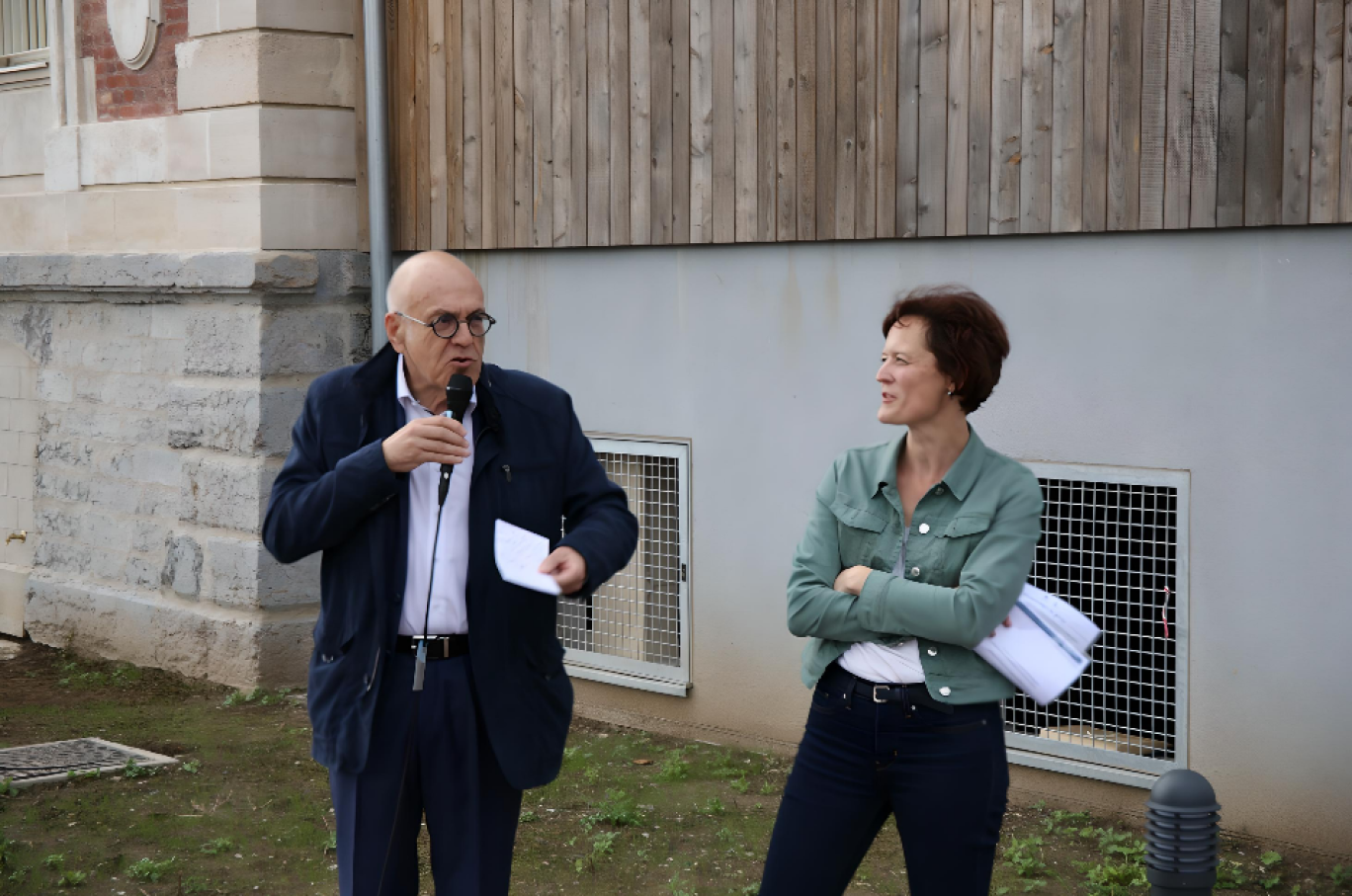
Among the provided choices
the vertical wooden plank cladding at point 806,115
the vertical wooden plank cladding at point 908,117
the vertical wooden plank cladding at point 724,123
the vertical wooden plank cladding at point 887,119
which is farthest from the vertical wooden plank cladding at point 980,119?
the vertical wooden plank cladding at point 724,123

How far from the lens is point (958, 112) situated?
6.37 m

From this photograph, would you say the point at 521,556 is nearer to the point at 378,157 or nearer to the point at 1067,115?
the point at 1067,115

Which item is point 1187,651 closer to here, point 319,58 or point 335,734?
point 335,734

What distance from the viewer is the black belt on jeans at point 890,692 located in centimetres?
342

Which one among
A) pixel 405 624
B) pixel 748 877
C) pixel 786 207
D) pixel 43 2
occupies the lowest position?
pixel 748 877

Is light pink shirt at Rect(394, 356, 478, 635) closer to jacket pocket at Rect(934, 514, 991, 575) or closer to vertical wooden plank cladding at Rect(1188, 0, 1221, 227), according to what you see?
jacket pocket at Rect(934, 514, 991, 575)

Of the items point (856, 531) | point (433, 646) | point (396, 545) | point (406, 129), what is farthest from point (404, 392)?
point (406, 129)

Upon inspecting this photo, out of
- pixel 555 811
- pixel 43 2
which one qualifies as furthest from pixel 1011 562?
pixel 43 2

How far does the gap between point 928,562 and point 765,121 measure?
13.1 feet

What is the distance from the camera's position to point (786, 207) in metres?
7.01

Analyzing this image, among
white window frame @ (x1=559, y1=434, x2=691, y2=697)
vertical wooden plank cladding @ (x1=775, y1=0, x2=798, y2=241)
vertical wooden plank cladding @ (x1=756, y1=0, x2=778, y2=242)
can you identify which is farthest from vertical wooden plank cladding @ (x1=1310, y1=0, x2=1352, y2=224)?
white window frame @ (x1=559, y1=434, x2=691, y2=697)

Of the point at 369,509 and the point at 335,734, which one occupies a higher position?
the point at 369,509

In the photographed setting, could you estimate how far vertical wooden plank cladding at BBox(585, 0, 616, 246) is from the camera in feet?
25.2

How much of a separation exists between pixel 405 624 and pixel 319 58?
6017mm
